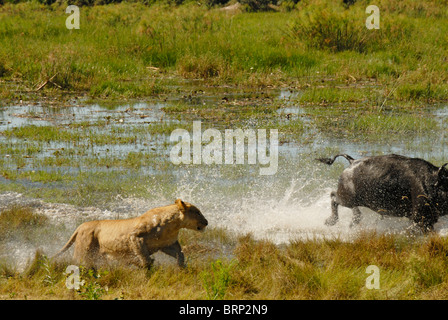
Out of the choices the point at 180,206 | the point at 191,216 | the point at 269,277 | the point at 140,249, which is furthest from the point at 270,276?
the point at 140,249

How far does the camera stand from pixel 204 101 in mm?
13914

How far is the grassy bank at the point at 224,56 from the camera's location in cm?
1501

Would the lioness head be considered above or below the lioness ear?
below

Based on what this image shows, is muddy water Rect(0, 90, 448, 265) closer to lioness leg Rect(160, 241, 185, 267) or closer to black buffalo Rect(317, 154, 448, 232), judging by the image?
black buffalo Rect(317, 154, 448, 232)

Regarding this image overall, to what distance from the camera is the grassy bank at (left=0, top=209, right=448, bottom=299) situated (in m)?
5.00

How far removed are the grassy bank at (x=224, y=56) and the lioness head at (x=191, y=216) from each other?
8992 millimetres

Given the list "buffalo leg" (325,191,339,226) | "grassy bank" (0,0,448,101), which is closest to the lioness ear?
"buffalo leg" (325,191,339,226)

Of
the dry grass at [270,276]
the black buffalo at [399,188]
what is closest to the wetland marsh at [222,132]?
the dry grass at [270,276]

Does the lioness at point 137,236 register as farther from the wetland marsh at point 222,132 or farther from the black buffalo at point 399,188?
the black buffalo at point 399,188

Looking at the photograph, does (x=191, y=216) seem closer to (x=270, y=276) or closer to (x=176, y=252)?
(x=176, y=252)

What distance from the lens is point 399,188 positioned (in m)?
6.63

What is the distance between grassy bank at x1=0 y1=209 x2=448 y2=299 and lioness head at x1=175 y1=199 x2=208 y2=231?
342mm

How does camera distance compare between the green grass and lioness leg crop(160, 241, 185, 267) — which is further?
lioness leg crop(160, 241, 185, 267)

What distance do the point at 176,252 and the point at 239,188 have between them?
2934mm
